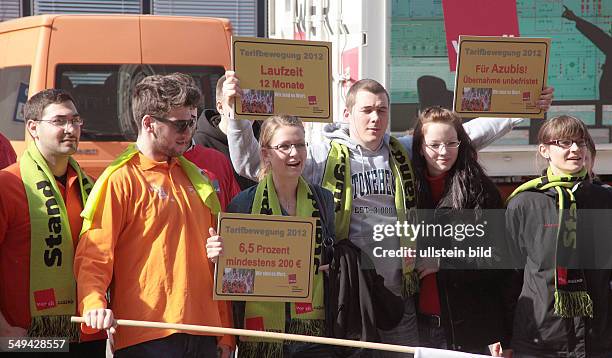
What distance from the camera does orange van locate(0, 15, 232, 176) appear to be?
9.90m

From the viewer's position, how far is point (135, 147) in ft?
15.3

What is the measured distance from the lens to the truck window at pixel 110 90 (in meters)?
9.96

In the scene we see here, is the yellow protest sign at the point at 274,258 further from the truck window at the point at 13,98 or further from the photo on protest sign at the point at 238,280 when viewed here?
the truck window at the point at 13,98

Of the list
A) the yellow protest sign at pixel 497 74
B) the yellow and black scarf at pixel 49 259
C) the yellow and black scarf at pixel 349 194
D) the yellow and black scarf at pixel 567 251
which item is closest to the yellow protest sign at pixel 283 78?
the yellow and black scarf at pixel 349 194

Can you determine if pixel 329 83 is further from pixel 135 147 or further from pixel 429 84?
pixel 429 84

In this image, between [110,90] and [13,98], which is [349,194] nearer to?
[110,90]

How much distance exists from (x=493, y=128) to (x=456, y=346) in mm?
1184

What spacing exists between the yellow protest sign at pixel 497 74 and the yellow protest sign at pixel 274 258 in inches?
44.9

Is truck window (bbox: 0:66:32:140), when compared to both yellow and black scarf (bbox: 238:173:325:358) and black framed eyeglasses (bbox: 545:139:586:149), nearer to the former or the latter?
yellow and black scarf (bbox: 238:173:325:358)

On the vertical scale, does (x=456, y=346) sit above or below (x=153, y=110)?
below

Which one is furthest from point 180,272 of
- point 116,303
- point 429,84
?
point 429,84

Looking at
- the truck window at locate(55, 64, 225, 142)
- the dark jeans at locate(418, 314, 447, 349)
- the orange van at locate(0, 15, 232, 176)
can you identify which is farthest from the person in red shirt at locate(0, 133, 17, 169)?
the truck window at locate(55, 64, 225, 142)

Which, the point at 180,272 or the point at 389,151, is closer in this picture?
the point at 180,272

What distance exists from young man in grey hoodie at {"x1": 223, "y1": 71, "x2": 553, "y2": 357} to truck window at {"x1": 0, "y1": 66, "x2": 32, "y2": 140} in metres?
5.31
